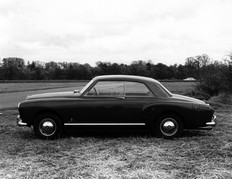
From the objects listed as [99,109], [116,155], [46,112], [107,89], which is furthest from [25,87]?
[116,155]

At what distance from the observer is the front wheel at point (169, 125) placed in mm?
6707

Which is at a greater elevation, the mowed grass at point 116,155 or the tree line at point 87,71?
the tree line at point 87,71

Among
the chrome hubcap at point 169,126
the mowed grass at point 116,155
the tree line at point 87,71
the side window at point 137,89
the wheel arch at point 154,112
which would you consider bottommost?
the mowed grass at point 116,155

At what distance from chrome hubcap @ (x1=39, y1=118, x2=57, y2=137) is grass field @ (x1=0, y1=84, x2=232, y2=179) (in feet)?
0.75

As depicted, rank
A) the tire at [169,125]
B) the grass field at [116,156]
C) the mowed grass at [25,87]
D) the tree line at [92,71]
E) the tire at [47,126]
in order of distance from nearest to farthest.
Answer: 1. the grass field at [116,156]
2. the tire at [47,126]
3. the tire at [169,125]
4. the mowed grass at [25,87]
5. the tree line at [92,71]

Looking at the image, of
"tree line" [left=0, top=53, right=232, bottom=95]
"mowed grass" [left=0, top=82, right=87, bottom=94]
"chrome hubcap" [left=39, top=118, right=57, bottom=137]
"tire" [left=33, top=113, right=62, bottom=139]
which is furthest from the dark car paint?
"tree line" [left=0, top=53, right=232, bottom=95]

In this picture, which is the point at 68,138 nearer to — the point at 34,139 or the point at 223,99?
the point at 34,139

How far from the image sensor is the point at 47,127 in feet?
21.6

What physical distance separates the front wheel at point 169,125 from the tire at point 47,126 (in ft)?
7.44

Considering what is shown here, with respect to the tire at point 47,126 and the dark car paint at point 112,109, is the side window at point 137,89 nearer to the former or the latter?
A: the dark car paint at point 112,109

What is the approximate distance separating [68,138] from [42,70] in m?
83.4

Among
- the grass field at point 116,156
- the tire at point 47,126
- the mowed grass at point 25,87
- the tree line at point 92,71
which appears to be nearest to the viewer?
the grass field at point 116,156

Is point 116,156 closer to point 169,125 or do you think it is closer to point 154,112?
point 154,112

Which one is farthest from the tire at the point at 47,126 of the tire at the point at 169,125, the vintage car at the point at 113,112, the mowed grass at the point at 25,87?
the mowed grass at the point at 25,87
